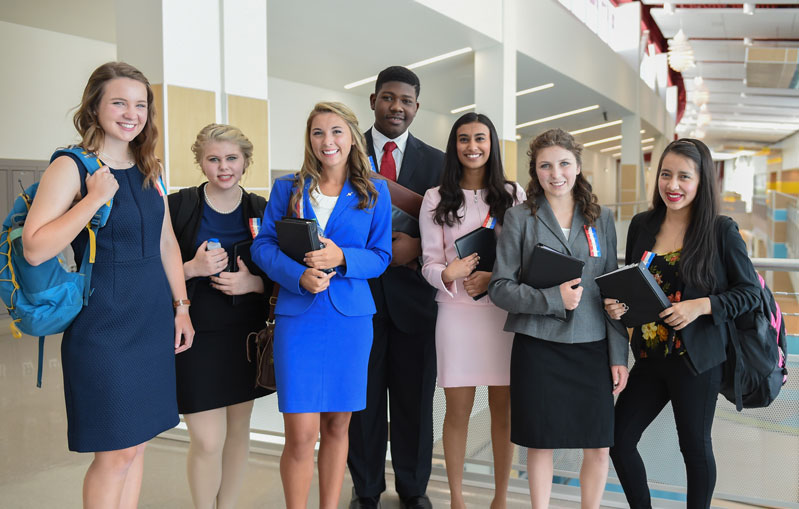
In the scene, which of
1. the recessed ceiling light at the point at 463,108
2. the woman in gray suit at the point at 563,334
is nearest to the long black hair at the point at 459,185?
the woman in gray suit at the point at 563,334

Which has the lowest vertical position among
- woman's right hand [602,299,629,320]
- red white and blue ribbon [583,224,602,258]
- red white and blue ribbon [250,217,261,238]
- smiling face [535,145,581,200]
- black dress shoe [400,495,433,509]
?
black dress shoe [400,495,433,509]

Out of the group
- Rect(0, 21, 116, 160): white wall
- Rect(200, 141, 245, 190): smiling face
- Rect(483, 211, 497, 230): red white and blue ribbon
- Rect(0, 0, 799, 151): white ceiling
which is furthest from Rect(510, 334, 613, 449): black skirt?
Rect(0, 21, 116, 160): white wall

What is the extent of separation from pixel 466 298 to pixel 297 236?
811mm

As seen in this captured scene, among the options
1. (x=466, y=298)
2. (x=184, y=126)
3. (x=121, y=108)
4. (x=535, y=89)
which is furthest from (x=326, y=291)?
(x=535, y=89)

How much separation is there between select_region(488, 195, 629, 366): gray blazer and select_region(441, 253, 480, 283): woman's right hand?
0.09 m

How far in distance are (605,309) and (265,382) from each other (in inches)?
54.3

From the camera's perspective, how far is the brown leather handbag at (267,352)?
2555 mm

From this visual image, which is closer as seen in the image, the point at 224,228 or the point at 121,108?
the point at 121,108

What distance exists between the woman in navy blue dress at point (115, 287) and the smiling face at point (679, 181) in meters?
1.92

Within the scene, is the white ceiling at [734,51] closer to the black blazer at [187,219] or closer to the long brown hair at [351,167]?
the long brown hair at [351,167]

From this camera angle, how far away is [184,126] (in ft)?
13.8

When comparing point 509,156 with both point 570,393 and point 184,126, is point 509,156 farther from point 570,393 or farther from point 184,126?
point 570,393

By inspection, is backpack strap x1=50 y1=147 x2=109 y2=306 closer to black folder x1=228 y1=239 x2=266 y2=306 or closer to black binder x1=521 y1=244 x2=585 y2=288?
black folder x1=228 y1=239 x2=266 y2=306

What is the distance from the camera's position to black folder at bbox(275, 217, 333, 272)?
7.48 feet
